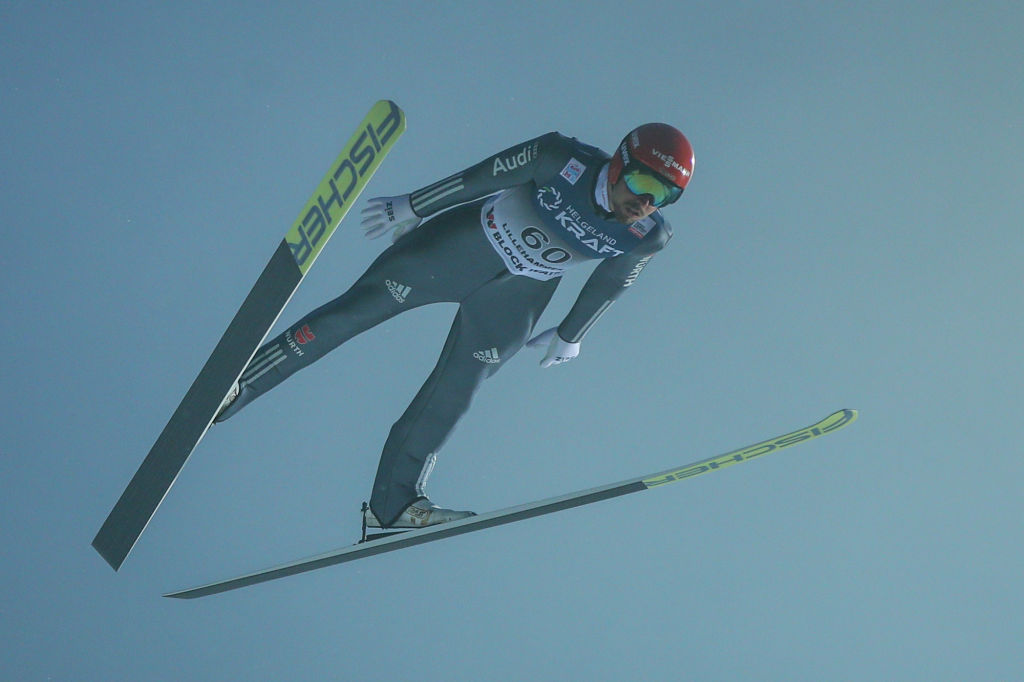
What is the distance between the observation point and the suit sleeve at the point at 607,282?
2.85 metres

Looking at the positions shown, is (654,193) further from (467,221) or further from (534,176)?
(467,221)

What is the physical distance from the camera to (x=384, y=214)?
288 centimetres

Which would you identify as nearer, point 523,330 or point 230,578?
point 523,330

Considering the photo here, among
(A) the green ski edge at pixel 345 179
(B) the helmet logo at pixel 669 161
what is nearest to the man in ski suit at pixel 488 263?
(B) the helmet logo at pixel 669 161

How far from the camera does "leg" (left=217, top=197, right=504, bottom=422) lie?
9.73 ft

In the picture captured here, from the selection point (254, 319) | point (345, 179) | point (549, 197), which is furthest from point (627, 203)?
point (254, 319)

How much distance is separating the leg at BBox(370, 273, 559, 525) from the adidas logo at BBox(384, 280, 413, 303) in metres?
0.17

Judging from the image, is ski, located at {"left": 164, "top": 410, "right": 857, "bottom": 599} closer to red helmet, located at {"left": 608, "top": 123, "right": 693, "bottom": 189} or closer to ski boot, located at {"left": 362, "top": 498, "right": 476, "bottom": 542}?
ski boot, located at {"left": 362, "top": 498, "right": 476, "bottom": 542}

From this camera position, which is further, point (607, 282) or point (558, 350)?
point (558, 350)

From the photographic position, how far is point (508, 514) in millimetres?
3025

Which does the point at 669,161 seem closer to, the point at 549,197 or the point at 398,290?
the point at 549,197

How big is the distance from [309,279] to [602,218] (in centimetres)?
147

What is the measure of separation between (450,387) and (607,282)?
0.56 metres

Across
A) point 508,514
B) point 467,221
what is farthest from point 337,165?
point 508,514
